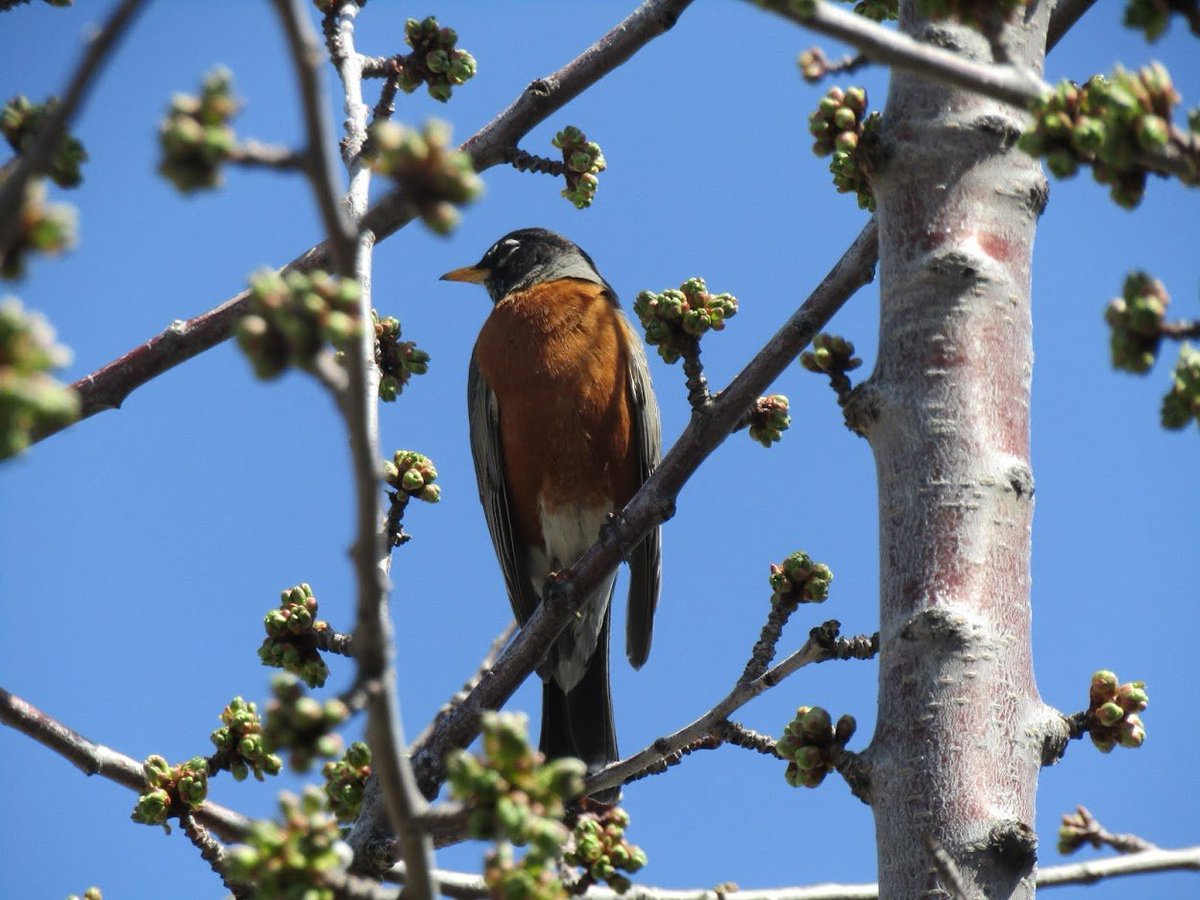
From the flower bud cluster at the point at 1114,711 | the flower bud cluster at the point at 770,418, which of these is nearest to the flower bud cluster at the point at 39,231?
the flower bud cluster at the point at 1114,711

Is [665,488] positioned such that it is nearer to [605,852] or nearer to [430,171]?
[605,852]

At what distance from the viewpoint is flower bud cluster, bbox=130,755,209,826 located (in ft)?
8.84

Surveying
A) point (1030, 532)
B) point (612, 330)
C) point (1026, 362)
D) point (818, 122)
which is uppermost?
point (612, 330)

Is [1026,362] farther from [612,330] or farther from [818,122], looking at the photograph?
[612,330]

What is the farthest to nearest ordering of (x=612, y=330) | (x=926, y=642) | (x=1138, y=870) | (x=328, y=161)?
(x=612, y=330)
(x=926, y=642)
(x=1138, y=870)
(x=328, y=161)

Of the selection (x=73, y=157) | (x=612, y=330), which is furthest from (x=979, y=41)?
(x=612, y=330)

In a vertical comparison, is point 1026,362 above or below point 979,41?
below

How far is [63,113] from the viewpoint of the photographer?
109 cm

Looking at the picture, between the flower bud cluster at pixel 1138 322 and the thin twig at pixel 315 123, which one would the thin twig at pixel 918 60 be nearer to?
the flower bud cluster at pixel 1138 322

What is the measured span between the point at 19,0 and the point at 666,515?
175 cm

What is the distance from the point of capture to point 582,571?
3219 millimetres

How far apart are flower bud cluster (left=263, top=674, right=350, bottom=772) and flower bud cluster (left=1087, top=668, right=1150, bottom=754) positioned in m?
1.69

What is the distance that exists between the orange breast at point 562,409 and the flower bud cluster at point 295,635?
2.18 meters

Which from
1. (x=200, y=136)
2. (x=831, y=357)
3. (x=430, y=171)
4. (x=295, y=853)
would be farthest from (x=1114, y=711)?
(x=200, y=136)
